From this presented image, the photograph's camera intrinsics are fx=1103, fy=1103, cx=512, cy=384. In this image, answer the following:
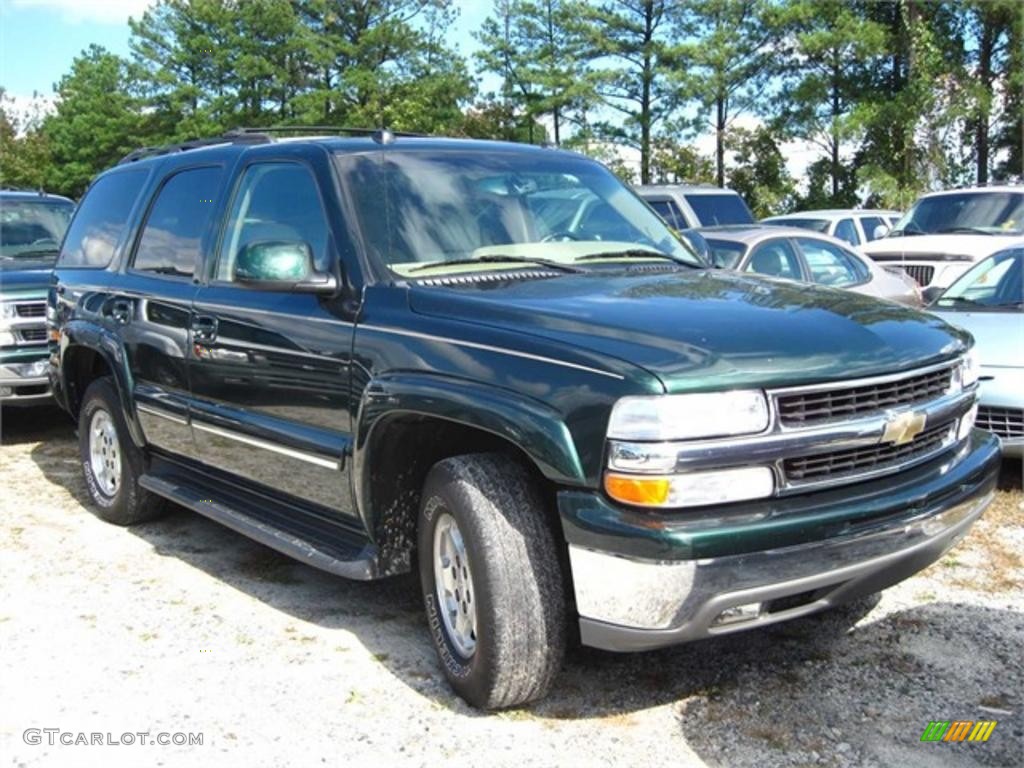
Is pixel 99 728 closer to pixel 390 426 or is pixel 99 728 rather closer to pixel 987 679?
pixel 390 426

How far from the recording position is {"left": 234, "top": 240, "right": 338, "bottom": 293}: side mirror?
4055 mm

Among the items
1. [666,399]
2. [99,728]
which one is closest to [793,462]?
[666,399]

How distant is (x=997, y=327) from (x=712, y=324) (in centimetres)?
391

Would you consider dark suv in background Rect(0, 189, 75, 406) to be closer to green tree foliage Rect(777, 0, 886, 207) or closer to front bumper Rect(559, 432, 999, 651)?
front bumper Rect(559, 432, 999, 651)

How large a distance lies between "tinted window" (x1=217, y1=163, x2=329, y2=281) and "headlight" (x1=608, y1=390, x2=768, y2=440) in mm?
1589

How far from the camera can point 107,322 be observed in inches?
231

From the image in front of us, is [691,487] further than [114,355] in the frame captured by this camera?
No

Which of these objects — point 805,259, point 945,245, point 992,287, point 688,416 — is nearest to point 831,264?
point 805,259

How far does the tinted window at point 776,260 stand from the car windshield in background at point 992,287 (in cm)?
181

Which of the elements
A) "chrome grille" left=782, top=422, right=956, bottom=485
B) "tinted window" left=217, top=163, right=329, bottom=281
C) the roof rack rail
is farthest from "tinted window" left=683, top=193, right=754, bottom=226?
"chrome grille" left=782, top=422, right=956, bottom=485

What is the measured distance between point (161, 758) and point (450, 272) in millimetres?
1919

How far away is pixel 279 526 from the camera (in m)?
4.52

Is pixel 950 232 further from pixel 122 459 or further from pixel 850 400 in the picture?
pixel 850 400

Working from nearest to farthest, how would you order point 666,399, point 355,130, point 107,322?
point 666,399 < point 355,130 < point 107,322
